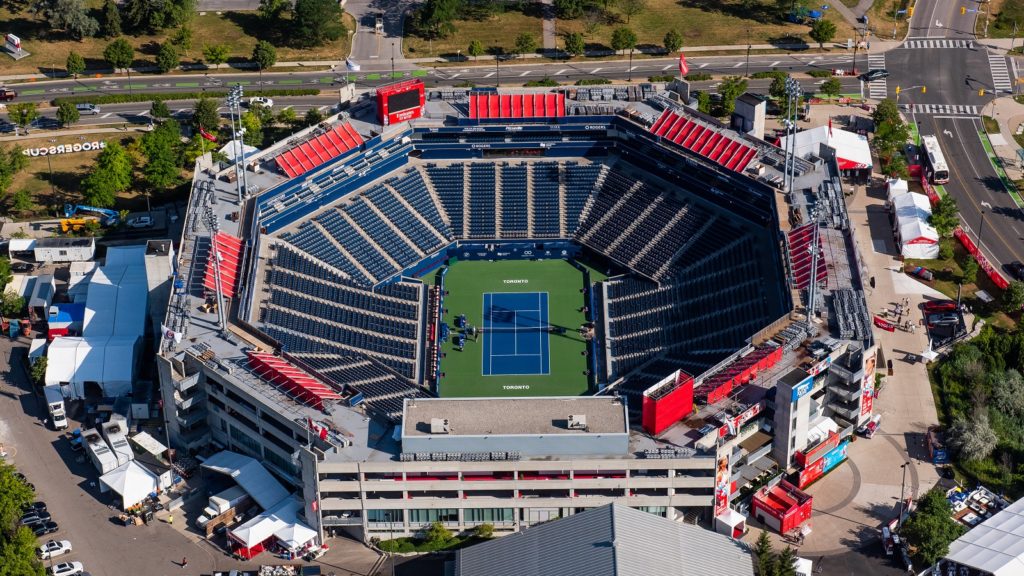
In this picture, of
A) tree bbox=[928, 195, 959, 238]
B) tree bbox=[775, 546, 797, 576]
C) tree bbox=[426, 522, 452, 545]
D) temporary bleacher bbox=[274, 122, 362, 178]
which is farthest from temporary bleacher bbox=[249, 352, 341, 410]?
tree bbox=[928, 195, 959, 238]

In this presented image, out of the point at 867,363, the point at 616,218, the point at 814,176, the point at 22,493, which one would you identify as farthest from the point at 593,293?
the point at 22,493

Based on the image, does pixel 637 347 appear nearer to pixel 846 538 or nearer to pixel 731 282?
pixel 731 282

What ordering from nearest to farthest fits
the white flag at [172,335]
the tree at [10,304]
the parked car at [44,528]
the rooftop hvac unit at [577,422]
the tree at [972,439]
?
the rooftop hvac unit at [577,422] < the parked car at [44,528] < the tree at [972,439] < the white flag at [172,335] < the tree at [10,304]

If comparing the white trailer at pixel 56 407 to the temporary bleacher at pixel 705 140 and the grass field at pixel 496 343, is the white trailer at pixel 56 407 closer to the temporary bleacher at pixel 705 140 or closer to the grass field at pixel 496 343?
the grass field at pixel 496 343

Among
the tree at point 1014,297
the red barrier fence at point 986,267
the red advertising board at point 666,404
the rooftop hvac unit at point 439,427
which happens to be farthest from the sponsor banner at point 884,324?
the rooftop hvac unit at point 439,427

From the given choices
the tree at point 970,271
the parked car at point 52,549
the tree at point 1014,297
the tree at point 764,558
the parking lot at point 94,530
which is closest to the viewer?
the tree at point 764,558

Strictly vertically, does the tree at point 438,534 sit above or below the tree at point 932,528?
below

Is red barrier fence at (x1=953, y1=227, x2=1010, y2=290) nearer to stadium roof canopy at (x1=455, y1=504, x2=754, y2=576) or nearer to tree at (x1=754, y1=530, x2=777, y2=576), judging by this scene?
tree at (x1=754, y1=530, x2=777, y2=576)
